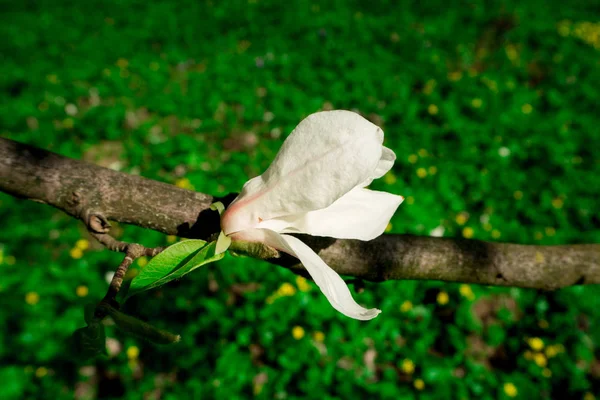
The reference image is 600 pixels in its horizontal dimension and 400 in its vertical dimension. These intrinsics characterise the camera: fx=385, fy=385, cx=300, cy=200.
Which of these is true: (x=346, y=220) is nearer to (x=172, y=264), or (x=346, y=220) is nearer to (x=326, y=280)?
(x=326, y=280)

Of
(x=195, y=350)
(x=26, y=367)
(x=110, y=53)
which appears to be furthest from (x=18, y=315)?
(x=110, y=53)

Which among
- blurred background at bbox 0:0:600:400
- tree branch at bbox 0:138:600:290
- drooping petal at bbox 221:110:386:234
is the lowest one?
blurred background at bbox 0:0:600:400

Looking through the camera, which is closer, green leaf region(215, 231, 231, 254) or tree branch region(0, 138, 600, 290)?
green leaf region(215, 231, 231, 254)

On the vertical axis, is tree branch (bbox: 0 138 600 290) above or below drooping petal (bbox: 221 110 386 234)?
below

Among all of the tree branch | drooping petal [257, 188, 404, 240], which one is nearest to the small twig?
the tree branch

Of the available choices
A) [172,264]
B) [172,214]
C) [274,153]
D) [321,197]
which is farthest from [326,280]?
[274,153]

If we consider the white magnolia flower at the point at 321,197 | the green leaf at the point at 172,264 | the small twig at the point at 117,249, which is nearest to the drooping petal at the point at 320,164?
the white magnolia flower at the point at 321,197

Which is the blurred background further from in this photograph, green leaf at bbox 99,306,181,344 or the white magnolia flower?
green leaf at bbox 99,306,181,344

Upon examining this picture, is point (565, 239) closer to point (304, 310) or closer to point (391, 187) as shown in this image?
point (391, 187)
